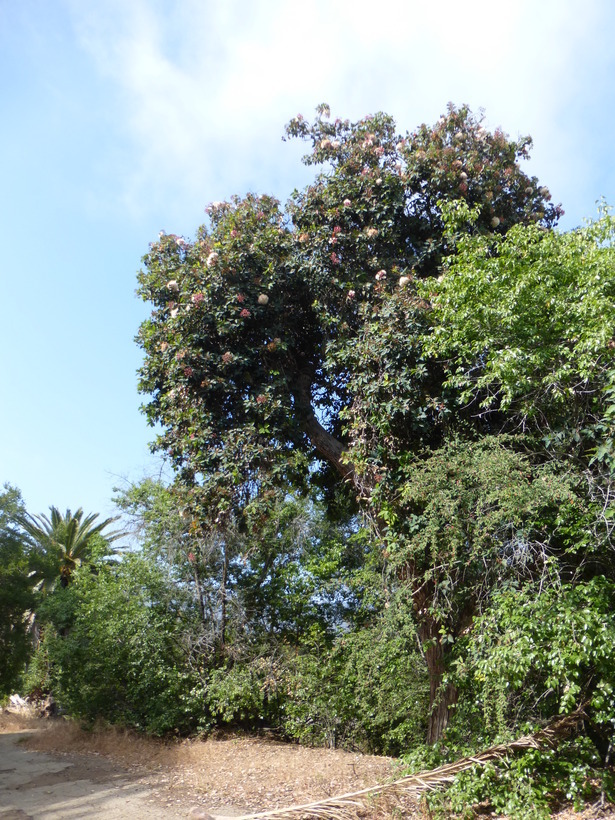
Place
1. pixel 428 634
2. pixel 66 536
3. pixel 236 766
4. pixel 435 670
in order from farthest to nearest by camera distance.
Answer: pixel 66 536 < pixel 236 766 < pixel 428 634 < pixel 435 670

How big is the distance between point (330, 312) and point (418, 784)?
612 cm

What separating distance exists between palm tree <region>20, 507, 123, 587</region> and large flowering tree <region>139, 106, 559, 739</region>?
1423 cm

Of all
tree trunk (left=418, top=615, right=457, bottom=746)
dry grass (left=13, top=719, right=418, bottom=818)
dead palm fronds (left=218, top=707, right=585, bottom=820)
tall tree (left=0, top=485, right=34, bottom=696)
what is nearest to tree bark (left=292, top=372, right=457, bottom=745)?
tree trunk (left=418, top=615, right=457, bottom=746)

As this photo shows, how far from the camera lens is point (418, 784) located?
6.12m

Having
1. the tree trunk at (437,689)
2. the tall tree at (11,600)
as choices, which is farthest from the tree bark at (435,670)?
the tall tree at (11,600)

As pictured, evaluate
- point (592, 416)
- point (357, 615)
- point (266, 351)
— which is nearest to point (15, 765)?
point (357, 615)

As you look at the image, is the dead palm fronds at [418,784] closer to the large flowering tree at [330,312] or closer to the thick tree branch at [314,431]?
the large flowering tree at [330,312]

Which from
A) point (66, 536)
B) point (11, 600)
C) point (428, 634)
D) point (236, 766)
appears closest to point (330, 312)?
point (428, 634)

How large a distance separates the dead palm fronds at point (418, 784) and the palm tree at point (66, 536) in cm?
1726

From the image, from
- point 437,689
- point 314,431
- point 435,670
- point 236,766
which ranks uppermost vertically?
point 314,431

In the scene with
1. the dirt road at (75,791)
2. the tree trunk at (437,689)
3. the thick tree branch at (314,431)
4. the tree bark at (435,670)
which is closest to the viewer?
the dirt road at (75,791)

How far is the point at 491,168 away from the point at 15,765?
464 inches

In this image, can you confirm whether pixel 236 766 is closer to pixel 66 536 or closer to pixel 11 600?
pixel 11 600

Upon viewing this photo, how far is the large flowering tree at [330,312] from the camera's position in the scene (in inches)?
333
